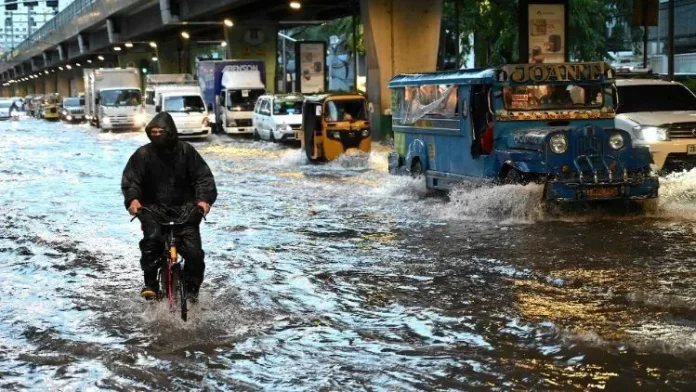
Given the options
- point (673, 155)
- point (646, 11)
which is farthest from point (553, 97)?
point (646, 11)

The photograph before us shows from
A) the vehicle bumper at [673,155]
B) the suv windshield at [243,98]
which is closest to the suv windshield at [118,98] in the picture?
the suv windshield at [243,98]

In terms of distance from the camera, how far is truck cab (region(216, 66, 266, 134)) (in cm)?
4266

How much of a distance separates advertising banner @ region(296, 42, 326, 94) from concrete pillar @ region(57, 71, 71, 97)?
240 feet

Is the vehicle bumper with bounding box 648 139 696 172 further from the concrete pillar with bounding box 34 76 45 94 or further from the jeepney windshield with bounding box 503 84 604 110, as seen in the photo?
the concrete pillar with bounding box 34 76 45 94

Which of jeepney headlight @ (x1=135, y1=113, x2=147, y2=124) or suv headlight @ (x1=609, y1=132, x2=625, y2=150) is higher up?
suv headlight @ (x1=609, y1=132, x2=625, y2=150)

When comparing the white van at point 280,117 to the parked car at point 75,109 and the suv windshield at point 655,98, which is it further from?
the parked car at point 75,109

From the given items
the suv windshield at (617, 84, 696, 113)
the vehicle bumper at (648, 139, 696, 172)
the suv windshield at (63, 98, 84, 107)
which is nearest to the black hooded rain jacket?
the vehicle bumper at (648, 139, 696, 172)

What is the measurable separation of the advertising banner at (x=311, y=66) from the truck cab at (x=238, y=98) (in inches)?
229

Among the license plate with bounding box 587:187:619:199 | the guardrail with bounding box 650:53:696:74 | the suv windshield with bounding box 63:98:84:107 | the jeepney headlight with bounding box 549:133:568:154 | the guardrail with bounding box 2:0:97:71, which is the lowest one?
the license plate with bounding box 587:187:619:199

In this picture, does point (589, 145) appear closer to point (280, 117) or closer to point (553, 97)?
point (553, 97)

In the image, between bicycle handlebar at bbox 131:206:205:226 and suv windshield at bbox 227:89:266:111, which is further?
suv windshield at bbox 227:89:266:111

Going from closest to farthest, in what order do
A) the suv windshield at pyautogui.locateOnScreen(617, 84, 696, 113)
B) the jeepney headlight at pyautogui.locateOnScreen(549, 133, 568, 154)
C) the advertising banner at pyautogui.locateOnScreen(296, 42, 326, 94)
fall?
the jeepney headlight at pyautogui.locateOnScreen(549, 133, 568, 154), the suv windshield at pyautogui.locateOnScreen(617, 84, 696, 113), the advertising banner at pyautogui.locateOnScreen(296, 42, 326, 94)

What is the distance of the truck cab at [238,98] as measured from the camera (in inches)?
1679

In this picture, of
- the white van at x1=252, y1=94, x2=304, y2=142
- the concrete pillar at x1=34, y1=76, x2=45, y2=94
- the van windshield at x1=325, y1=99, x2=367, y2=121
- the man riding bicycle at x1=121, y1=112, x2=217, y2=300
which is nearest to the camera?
the man riding bicycle at x1=121, y1=112, x2=217, y2=300
